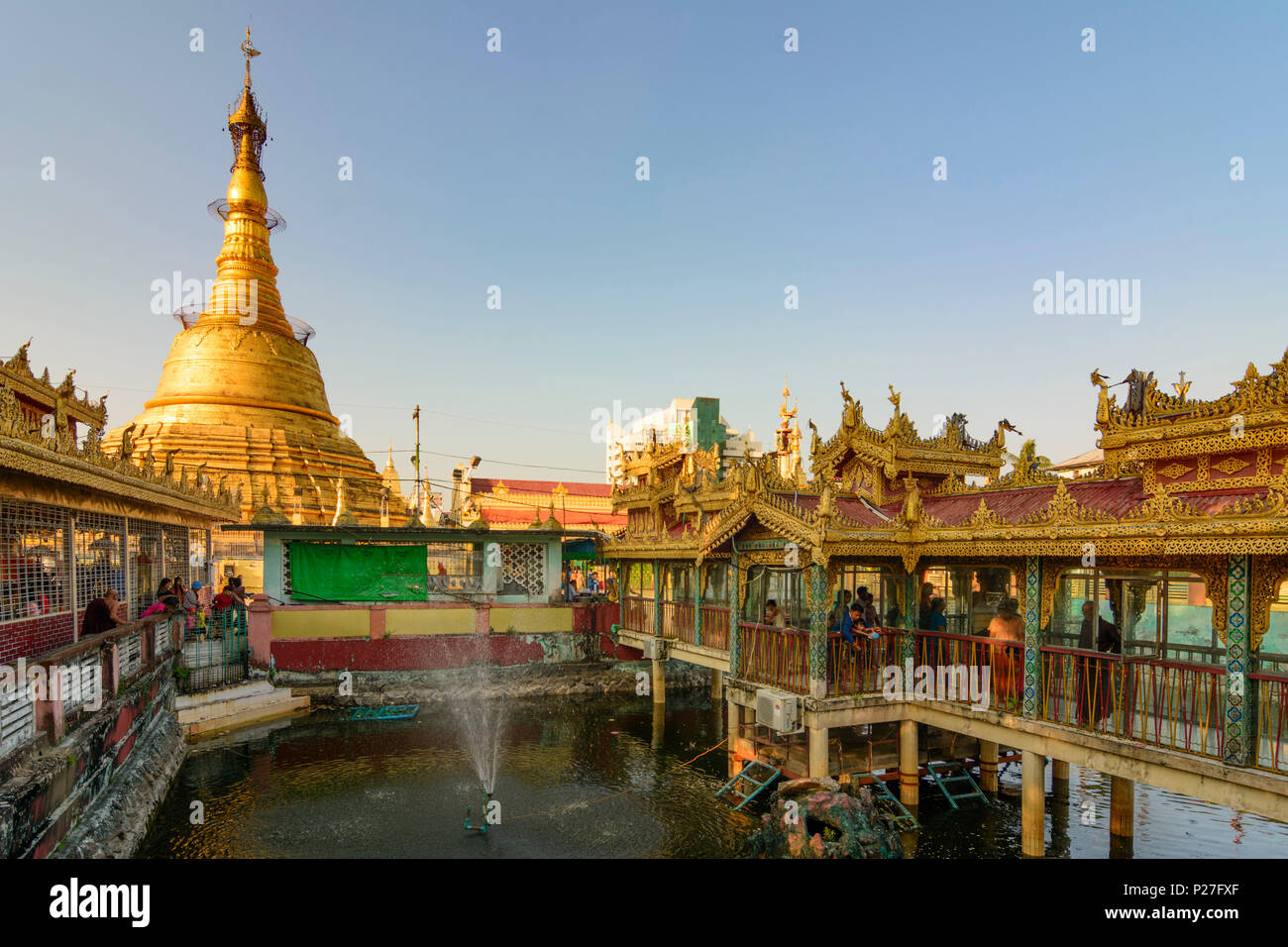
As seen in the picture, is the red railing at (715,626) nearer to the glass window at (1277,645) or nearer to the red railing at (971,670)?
the red railing at (971,670)

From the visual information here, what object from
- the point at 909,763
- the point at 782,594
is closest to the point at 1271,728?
the point at 909,763

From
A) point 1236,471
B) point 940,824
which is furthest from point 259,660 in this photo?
point 1236,471

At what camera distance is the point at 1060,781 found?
48.5 feet

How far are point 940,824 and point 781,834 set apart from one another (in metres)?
4.30

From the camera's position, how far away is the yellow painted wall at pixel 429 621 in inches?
945

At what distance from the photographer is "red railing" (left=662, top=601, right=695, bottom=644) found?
20.6m

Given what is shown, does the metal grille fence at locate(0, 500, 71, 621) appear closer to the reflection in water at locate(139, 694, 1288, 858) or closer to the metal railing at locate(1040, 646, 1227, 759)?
the reflection in water at locate(139, 694, 1288, 858)

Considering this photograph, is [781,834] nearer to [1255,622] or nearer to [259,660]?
[1255,622]

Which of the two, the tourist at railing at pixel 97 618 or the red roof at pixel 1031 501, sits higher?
the red roof at pixel 1031 501

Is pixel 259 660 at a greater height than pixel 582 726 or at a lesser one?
greater

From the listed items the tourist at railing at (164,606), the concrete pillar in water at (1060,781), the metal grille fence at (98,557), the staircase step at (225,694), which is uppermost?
the metal grille fence at (98,557)

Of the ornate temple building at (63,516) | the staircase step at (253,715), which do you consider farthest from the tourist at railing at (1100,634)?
the staircase step at (253,715)

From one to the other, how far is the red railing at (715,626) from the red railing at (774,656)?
2.29 meters

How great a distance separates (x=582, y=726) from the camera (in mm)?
20844
